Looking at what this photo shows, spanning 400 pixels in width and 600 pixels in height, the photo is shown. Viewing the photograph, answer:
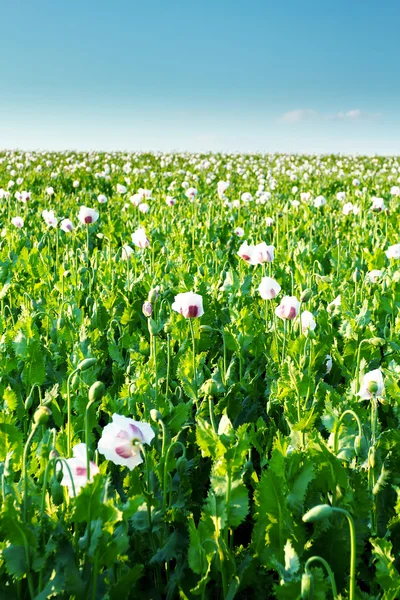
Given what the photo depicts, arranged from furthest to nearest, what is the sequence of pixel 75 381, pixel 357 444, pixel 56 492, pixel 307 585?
1. pixel 75 381
2. pixel 357 444
3. pixel 56 492
4. pixel 307 585

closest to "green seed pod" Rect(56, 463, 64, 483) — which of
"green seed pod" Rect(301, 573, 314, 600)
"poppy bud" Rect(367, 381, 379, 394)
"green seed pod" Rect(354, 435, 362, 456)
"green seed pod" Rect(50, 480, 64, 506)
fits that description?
"green seed pod" Rect(50, 480, 64, 506)

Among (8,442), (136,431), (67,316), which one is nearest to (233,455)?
(136,431)

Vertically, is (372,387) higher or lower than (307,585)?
higher

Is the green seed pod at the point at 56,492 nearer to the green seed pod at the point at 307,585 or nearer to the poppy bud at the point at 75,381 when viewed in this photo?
the green seed pod at the point at 307,585

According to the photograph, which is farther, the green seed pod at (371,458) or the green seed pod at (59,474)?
the green seed pod at (371,458)

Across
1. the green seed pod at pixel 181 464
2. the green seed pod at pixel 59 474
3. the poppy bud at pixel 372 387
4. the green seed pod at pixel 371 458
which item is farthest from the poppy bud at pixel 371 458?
the green seed pod at pixel 59 474

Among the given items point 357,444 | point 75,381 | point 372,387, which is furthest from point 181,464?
point 75,381

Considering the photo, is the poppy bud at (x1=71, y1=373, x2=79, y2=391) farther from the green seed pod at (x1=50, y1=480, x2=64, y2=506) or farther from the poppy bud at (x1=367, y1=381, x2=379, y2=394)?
the poppy bud at (x1=367, y1=381, x2=379, y2=394)

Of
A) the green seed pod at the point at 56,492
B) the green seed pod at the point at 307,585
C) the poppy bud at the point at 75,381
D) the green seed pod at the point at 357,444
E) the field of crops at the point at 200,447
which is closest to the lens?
the green seed pod at the point at 307,585

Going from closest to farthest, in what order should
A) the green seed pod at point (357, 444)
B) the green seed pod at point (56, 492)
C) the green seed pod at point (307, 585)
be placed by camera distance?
the green seed pod at point (307, 585)
the green seed pod at point (56, 492)
the green seed pod at point (357, 444)

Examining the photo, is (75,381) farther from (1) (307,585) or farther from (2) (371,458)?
(1) (307,585)

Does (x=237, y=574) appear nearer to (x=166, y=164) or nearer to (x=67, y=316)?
(x=67, y=316)

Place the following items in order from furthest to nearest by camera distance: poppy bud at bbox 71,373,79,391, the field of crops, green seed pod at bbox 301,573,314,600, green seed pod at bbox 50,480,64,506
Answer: poppy bud at bbox 71,373,79,391, green seed pod at bbox 50,480,64,506, the field of crops, green seed pod at bbox 301,573,314,600

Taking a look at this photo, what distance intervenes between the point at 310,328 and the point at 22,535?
2.04 m
